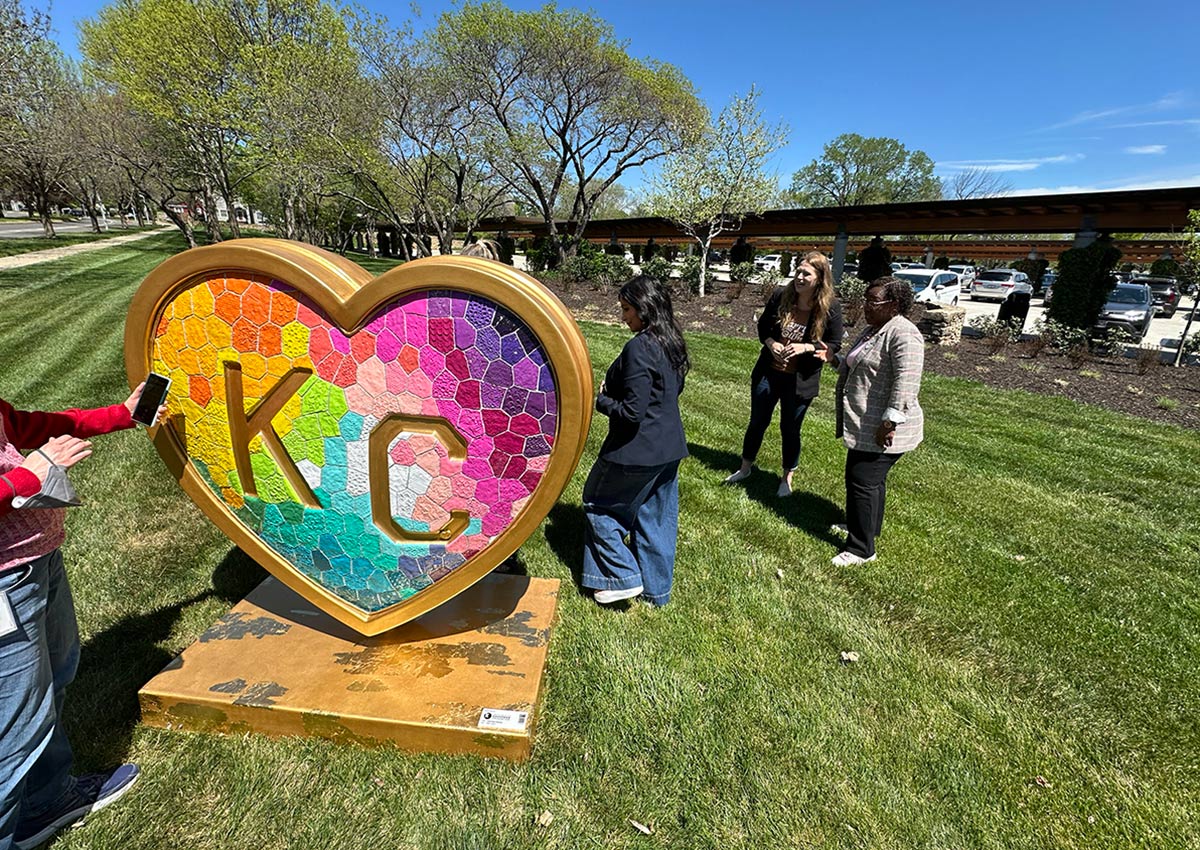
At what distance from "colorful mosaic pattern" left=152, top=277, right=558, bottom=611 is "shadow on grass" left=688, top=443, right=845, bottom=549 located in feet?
8.76

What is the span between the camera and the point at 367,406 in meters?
2.13

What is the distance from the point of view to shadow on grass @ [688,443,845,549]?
13.5ft

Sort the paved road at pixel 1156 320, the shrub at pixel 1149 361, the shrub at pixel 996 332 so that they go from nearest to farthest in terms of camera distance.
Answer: the shrub at pixel 1149 361 < the shrub at pixel 996 332 < the paved road at pixel 1156 320

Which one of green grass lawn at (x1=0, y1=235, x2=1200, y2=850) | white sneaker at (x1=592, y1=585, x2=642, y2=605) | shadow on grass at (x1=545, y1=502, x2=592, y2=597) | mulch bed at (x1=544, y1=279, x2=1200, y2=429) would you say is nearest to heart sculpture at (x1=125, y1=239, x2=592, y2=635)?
green grass lawn at (x1=0, y1=235, x2=1200, y2=850)

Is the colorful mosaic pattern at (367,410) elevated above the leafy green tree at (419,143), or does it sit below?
below

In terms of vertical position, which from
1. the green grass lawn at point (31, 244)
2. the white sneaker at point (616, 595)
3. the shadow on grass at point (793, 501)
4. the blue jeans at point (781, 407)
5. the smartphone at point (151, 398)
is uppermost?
the smartphone at point (151, 398)

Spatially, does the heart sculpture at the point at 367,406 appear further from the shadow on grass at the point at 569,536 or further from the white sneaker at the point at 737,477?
the white sneaker at the point at 737,477

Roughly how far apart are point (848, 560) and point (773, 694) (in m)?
1.37

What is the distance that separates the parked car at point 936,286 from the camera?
65.8ft

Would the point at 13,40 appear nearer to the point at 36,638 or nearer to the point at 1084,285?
the point at 36,638

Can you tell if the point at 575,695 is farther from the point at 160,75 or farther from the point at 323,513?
the point at 160,75

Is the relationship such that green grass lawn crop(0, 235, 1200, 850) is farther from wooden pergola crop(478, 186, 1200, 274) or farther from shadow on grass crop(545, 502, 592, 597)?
wooden pergola crop(478, 186, 1200, 274)

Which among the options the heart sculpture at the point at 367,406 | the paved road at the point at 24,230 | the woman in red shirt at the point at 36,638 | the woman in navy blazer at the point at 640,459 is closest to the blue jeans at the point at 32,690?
the woman in red shirt at the point at 36,638

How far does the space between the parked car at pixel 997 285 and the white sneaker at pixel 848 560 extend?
28.9m
